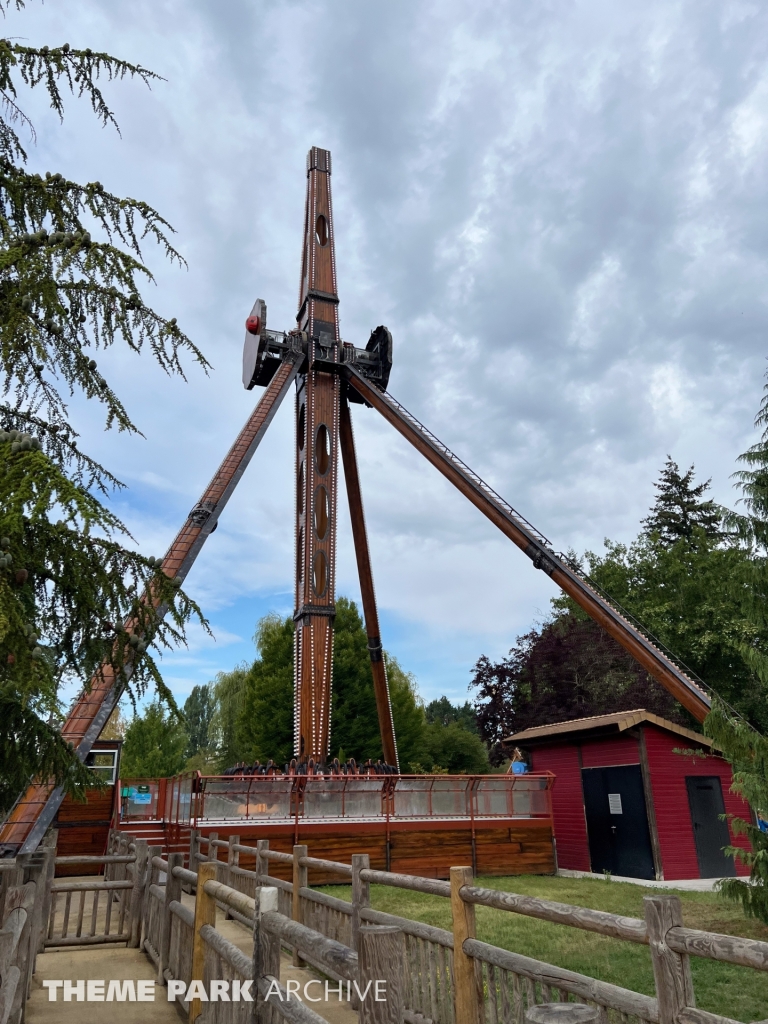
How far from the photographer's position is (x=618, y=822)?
16.3m

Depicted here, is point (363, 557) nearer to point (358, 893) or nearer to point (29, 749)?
point (358, 893)

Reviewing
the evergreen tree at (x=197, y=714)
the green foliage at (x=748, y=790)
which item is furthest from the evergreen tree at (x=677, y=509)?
the evergreen tree at (x=197, y=714)

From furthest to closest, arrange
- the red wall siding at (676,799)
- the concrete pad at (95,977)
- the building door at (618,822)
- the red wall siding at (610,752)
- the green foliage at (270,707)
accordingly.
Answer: the green foliage at (270,707), the red wall siding at (610,752), the building door at (618,822), the red wall siding at (676,799), the concrete pad at (95,977)

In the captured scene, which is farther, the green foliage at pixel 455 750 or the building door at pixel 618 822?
the green foliage at pixel 455 750

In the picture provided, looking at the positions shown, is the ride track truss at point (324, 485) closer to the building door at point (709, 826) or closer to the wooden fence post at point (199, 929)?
the building door at point (709, 826)

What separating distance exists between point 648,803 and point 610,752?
1546mm

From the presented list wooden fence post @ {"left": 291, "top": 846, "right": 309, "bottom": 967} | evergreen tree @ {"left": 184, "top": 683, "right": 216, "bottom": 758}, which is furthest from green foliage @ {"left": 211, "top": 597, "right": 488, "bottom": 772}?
→ evergreen tree @ {"left": 184, "top": 683, "right": 216, "bottom": 758}

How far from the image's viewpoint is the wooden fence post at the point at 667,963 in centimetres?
274

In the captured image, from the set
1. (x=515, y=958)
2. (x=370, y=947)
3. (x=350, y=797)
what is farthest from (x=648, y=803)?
(x=370, y=947)

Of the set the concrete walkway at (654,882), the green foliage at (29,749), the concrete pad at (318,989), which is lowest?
the concrete walkway at (654,882)

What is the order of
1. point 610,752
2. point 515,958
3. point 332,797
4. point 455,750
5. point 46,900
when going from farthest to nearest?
point 455,750 < point 610,752 < point 332,797 < point 46,900 < point 515,958

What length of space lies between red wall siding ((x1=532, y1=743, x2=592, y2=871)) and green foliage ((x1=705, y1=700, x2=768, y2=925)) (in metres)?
8.54

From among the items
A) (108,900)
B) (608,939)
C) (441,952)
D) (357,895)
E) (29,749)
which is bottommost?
(608,939)

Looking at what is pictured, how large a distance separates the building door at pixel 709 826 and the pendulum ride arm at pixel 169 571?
12705 mm
